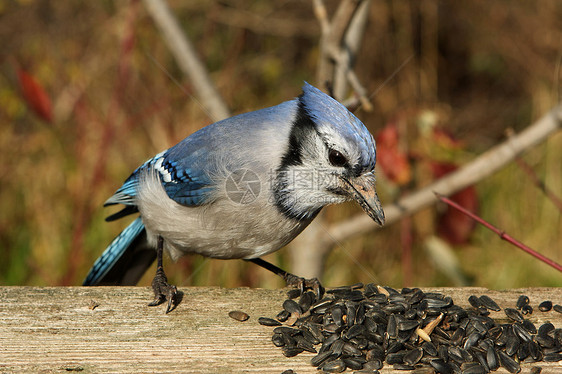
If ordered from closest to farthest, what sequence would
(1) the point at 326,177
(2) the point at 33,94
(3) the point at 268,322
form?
(3) the point at 268,322 < (1) the point at 326,177 < (2) the point at 33,94

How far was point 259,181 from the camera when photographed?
2656mm

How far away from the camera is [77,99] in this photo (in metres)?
5.21

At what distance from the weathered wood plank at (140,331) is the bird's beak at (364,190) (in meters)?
0.48

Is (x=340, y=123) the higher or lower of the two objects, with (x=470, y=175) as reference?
higher

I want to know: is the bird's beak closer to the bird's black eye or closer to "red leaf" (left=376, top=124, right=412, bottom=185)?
the bird's black eye

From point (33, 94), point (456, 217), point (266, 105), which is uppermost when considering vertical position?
point (266, 105)

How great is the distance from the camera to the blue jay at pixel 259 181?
8.16 ft

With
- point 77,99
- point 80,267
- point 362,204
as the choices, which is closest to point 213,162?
point 362,204

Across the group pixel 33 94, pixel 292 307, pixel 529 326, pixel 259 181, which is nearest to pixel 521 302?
pixel 529 326

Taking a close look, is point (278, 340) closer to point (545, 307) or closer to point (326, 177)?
point (326, 177)

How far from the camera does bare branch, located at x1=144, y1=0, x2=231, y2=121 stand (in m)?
3.53

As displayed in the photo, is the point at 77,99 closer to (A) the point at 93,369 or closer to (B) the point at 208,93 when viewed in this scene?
(B) the point at 208,93

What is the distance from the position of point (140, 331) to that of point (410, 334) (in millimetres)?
924

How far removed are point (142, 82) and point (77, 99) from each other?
73 cm
